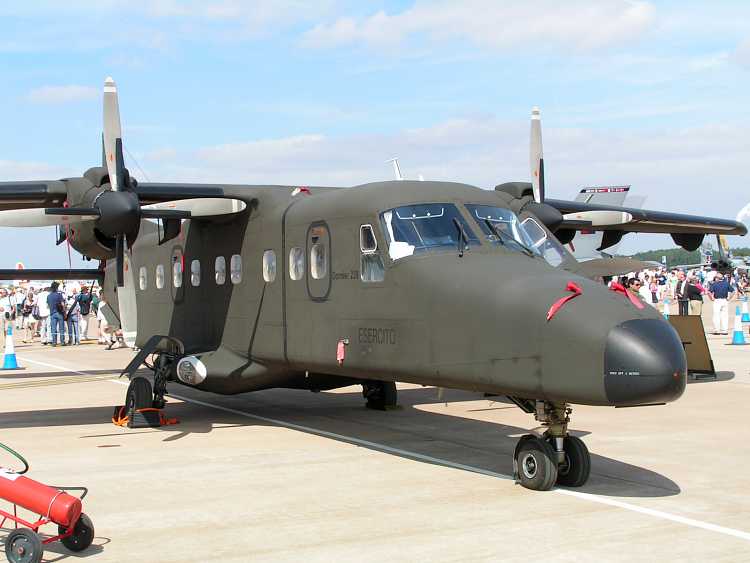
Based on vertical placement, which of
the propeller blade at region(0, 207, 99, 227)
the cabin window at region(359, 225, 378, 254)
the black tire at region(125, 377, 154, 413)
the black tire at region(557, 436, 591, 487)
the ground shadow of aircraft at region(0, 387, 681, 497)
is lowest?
the ground shadow of aircraft at region(0, 387, 681, 497)

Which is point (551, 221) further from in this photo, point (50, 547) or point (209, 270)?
point (50, 547)

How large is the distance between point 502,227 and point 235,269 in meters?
4.62

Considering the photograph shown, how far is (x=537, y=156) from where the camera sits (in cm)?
1333

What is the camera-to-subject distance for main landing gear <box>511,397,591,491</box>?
7.98m

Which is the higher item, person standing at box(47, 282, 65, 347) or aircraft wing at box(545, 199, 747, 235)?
aircraft wing at box(545, 199, 747, 235)

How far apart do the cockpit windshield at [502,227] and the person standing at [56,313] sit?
22.2m

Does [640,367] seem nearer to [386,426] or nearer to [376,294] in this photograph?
[376,294]

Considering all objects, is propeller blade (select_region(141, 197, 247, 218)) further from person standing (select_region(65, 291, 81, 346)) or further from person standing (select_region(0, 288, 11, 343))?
person standing (select_region(65, 291, 81, 346))

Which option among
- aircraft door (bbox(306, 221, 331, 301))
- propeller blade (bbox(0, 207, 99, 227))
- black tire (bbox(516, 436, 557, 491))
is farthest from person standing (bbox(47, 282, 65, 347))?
black tire (bbox(516, 436, 557, 491))

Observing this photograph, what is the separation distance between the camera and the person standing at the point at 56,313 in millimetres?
29359

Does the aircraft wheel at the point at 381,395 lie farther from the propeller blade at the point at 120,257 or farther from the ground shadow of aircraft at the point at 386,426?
the propeller blade at the point at 120,257

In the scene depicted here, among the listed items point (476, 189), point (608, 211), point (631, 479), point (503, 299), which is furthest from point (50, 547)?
point (608, 211)

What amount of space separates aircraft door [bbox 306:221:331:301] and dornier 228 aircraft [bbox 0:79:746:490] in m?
0.02

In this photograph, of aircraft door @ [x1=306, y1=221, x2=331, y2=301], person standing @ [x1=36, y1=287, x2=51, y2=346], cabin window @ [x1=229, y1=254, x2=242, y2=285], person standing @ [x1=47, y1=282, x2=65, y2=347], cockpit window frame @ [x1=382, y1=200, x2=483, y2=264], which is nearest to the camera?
cockpit window frame @ [x1=382, y1=200, x2=483, y2=264]
